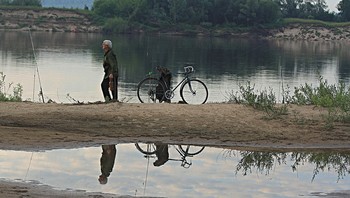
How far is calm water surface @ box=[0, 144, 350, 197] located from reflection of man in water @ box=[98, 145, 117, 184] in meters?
0.07

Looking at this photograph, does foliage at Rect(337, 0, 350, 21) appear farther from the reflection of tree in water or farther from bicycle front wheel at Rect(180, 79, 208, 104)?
the reflection of tree in water

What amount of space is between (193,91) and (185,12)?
3466 inches

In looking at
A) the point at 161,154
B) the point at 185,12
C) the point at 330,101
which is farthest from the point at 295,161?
the point at 185,12

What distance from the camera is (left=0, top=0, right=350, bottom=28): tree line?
104619 millimetres

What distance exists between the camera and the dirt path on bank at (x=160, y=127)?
507 inches

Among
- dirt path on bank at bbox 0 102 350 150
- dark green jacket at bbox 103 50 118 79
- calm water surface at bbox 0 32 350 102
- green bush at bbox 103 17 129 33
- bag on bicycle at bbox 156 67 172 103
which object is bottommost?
calm water surface at bbox 0 32 350 102

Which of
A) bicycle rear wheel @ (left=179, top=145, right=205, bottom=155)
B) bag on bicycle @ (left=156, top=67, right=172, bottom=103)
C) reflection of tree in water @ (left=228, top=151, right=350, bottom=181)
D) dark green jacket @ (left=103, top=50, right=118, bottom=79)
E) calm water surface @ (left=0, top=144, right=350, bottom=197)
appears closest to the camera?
calm water surface @ (left=0, top=144, right=350, bottom=197)

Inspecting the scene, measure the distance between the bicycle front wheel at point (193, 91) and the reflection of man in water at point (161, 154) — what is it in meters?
4.90

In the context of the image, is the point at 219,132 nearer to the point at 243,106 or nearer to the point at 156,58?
the point at 243,106

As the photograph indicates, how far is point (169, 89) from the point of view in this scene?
57.1 ft

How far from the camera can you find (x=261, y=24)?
355 ft

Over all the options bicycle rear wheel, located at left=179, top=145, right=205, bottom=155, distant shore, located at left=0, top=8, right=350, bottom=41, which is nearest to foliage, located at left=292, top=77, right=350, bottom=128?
bicycle rear wheel, located at left=179, top=145, right=205, bottom=155

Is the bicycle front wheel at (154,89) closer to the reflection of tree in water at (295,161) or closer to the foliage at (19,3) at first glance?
the reflection of tree in water at (295,161)

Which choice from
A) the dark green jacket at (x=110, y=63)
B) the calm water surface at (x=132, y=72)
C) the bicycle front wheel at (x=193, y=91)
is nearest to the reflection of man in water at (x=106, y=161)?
the dark green jacket at (x=110, y=63)
